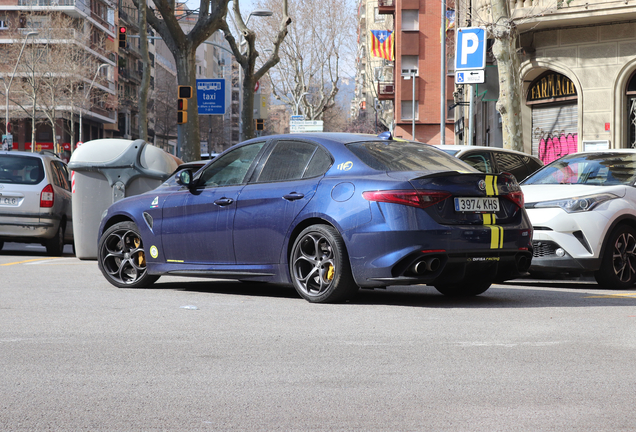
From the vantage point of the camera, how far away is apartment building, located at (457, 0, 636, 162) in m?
22.5

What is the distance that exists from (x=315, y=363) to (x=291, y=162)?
335 centimetres

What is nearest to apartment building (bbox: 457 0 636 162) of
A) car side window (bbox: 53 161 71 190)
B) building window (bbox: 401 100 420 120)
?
car side window (bbox: 53 161 71 190)

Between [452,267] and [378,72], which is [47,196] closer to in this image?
[452,267]

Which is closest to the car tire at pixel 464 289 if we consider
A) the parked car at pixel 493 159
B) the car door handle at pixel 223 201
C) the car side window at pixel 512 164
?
the car door handle at pixel 223 201

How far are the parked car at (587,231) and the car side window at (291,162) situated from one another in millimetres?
2893

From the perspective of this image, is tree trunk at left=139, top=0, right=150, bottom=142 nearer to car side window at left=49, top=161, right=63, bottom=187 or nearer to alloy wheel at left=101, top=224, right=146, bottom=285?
car side window at left=49, top=161, right=63, bottom=187

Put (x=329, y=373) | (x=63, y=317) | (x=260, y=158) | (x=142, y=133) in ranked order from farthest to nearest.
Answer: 1. (x=142, y=133)
2. (x=260, y=158)
3. (x=63, y=317)
4. (x=329, y=373)

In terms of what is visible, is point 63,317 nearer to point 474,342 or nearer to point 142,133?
point 474,342

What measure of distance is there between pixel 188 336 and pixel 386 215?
1.97 m

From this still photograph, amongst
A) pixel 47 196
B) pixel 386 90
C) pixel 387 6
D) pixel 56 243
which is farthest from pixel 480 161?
pixel 386 90

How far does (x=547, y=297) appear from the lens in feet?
28.4

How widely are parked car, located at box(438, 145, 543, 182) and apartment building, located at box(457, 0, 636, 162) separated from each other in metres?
7.01

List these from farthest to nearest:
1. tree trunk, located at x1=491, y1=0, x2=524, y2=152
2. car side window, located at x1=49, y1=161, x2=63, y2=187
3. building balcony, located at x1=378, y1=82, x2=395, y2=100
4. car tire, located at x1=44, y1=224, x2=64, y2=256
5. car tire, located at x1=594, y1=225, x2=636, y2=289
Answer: building balcony, located at x1=378, y1=82, x2=395, y2=100 < tree trunk, located at x1=491, y1=0, x2=524, y2=152 < car side window, located at x1=49, y1=161, x2=63, y2=187 < car tire, located at x1=44, y1=224, x2=64, y2=256 < car tire, located at x1=594, y1=225, x2=636, y2=289

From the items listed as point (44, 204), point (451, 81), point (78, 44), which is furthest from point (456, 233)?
point (78, 44)
